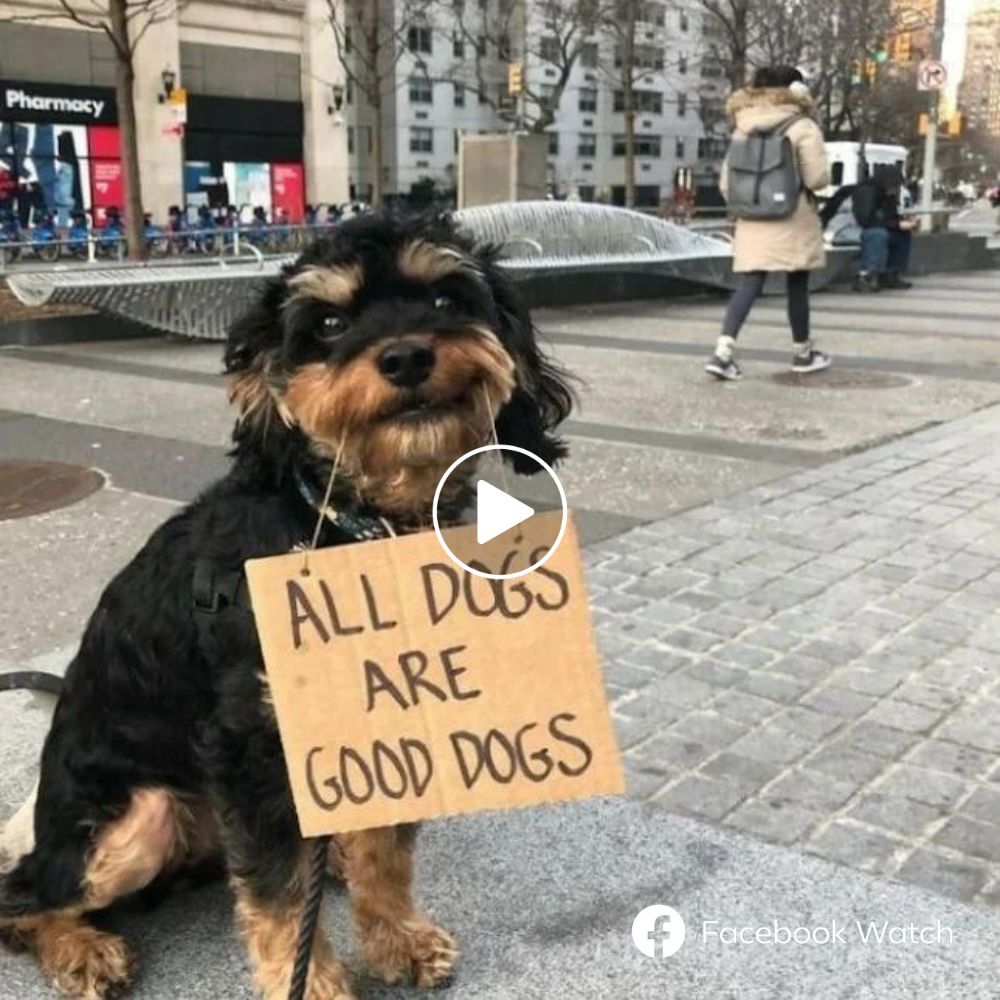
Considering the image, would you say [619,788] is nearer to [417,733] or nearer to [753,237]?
[417,733]

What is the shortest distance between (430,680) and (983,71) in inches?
2424

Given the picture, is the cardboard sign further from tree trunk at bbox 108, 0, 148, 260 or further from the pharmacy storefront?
the pharmacy storefront

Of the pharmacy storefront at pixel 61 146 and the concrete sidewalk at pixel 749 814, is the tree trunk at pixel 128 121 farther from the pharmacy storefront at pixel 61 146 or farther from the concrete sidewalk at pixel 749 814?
the pharmacy storefront at pixel 61 146

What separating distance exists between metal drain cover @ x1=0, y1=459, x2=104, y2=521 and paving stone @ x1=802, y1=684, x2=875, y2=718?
13.0 feet

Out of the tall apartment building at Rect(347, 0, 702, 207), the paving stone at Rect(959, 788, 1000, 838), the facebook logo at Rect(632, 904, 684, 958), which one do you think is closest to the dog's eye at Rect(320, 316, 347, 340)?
the facebook logo at Rect(632, 904, 684, 958)

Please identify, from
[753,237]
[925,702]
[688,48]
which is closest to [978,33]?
[688,48]

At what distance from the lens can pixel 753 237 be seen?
10.1 metres

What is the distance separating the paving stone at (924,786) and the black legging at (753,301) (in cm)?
676

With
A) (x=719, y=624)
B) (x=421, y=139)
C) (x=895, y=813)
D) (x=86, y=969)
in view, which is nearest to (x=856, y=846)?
(x=895, y=813)

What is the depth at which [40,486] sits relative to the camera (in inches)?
259

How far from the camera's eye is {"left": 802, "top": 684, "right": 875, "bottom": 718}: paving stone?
12.9 feet

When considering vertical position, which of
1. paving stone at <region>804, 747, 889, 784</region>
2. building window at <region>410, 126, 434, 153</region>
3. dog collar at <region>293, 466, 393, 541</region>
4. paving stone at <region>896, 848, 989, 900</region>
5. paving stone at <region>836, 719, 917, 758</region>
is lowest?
paving stone at <region>896, 848, 989, 900</region>

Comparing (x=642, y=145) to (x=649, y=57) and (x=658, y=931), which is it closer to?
(x=649, y=57)

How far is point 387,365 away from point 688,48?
7584cm
